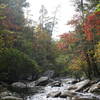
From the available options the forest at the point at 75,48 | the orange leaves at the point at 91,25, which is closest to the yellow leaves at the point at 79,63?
the forest at the point at 75,48

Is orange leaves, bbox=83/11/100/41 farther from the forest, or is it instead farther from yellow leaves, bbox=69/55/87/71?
yellow leaves, bbox=69/55/87/71

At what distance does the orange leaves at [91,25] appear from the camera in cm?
1920

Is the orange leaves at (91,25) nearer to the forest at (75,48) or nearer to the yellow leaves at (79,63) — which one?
the forest at (75,48)

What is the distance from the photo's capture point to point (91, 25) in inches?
766

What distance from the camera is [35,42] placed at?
1453 inches

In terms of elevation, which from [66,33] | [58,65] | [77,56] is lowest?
[58,65]

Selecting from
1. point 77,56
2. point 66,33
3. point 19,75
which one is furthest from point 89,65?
point 19,75

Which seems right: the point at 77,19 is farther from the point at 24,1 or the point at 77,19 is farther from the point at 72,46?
the point at 24,1

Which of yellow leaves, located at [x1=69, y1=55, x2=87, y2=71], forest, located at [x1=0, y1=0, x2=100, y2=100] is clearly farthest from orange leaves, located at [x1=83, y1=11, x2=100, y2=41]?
yellow leaves, located at [x1=69, y1=55, x2=87, y2=71]

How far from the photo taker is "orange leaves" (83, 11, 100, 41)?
19205 millimetres

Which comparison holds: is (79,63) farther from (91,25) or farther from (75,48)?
(91,25)

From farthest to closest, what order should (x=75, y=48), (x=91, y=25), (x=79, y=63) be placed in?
1. (x=75, y=48)
2. (x=79, y=63)
3. (x=91, y=25)

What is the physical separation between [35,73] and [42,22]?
17436 millimetres

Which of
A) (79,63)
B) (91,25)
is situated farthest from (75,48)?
(91,25)
